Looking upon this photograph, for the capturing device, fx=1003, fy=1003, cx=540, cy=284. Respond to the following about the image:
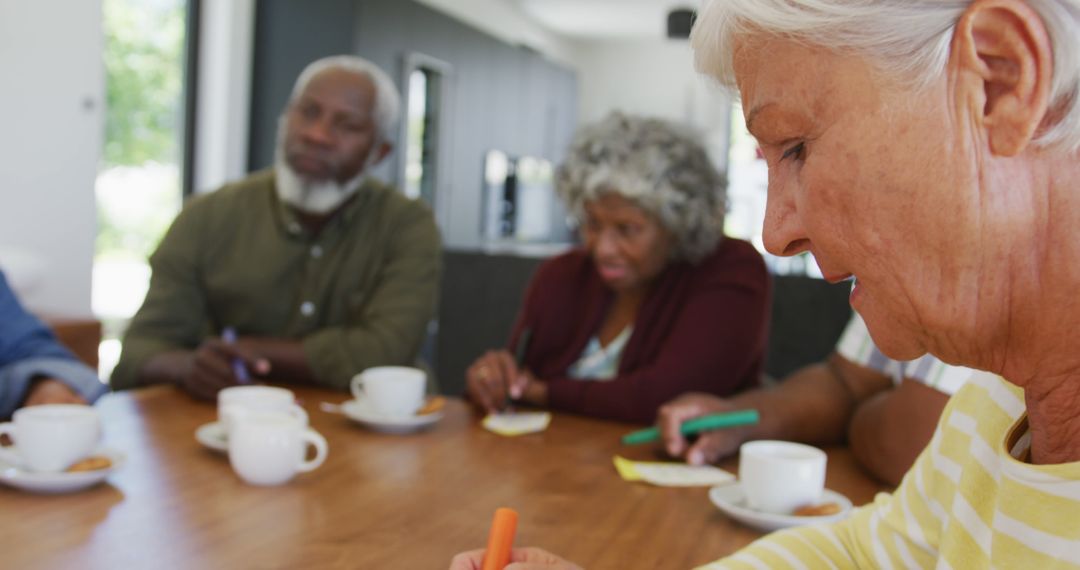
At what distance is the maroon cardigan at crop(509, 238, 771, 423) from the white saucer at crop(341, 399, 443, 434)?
0.29 m

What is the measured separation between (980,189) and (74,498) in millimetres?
914

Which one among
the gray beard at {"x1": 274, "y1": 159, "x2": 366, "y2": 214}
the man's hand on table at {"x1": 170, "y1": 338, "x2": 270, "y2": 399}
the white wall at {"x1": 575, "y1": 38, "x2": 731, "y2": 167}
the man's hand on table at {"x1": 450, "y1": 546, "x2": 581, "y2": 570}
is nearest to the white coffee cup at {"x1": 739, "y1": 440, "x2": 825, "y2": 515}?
the man's hand on table at {"x1": 450, "y1": 546, "x2": 581, "y2": 570}

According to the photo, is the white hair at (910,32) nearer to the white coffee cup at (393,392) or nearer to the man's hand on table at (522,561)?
the man's hand on table at (522,561)

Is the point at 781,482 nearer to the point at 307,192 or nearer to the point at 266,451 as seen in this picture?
the point at 266,451

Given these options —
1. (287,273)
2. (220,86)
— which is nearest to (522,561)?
(287,273)

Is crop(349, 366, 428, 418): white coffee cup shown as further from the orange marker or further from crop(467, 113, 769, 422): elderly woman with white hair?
the orange marker

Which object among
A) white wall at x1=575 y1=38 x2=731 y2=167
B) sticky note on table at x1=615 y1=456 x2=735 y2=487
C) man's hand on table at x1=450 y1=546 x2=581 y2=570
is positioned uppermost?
white wall at x1=575 y1=38 x2=731 y2=167

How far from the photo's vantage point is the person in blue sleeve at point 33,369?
1347mm

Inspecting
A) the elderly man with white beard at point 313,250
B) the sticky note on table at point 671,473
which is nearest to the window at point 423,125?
the elderly man with white beard at point 313,250

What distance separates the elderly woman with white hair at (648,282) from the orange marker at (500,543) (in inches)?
36.2

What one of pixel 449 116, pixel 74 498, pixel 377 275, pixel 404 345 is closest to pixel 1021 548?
pixel 74 498

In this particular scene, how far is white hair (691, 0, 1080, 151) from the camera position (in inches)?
19.1

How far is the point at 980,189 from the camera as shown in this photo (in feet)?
1.67

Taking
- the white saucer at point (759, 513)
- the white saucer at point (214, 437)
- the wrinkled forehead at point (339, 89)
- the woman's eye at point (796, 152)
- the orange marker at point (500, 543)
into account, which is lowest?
the white saucer at point (214, 437)
